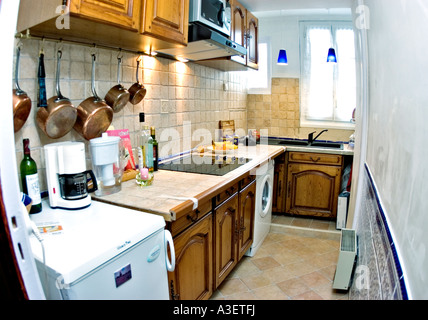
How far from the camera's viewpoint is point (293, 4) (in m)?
3.18

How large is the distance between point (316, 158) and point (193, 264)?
7.21 feet

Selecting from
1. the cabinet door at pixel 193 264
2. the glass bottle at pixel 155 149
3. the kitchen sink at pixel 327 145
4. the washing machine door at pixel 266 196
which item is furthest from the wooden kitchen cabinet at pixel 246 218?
the kitchen sink at pixel 327 145

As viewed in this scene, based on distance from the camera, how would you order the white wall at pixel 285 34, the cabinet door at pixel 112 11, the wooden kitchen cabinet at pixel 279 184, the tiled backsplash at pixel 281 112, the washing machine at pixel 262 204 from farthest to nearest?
1. the tiled backsplash at pixel 281 112
2. the white wall at pixel 285 34
3. the wooden kitchen cabinet at pixel 279 184
4. the washing machine at pixel 262 204
5. the cabinet door at pixel 112 11

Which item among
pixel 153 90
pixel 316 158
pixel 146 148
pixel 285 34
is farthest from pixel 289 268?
pixel 285 34

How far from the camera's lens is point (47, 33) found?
4.64 feet

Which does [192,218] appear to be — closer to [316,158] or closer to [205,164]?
[205,164]

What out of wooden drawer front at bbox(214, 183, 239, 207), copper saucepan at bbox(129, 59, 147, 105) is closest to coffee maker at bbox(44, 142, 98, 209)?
copper saucepan at bbox(129, 59, 147, 105)

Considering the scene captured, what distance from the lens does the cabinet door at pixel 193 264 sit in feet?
5.15

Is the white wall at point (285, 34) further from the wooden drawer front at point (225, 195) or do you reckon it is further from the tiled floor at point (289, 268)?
the wooden drawer front at point (225, 195)

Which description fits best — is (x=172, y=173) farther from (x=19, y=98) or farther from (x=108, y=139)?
(x=19, y=98)

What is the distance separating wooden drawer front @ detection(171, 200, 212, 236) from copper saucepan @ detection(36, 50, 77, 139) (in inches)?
28.6

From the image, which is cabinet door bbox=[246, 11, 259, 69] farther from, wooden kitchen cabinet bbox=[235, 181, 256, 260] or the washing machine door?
wooden kitchen cabinet bbox=[235, 181, 256, 260]

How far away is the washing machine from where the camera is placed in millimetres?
2699

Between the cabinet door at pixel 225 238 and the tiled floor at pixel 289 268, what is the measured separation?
0.21 m
